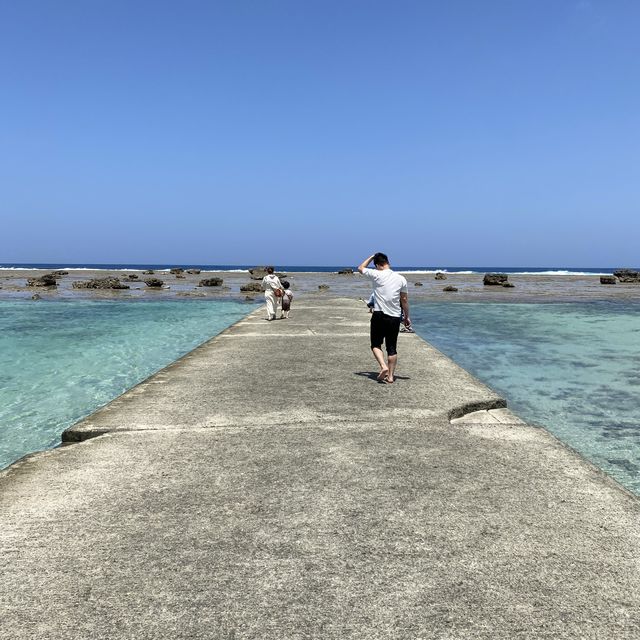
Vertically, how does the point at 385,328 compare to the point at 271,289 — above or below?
below

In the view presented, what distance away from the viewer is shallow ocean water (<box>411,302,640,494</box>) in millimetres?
6816

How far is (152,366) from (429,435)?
8.50 meters

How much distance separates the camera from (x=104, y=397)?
928cm

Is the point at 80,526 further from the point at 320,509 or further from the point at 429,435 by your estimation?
the point at 429,435

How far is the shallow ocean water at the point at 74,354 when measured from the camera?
308 inches

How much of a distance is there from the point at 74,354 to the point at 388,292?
9.22 metres

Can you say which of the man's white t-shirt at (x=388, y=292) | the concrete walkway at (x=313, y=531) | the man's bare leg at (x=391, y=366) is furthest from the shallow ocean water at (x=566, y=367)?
the man's white t-shirt at (x=388, y=292)

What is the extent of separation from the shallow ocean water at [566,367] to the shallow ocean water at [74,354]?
21.8ft

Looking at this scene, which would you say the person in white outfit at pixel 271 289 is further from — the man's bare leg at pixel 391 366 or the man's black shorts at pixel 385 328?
the man's bare leg at pixel 391 366

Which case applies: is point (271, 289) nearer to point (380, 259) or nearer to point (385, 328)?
point (380, 259)

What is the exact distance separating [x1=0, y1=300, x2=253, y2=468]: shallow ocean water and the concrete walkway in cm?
262

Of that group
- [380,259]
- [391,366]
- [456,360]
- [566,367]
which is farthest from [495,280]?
[391,366]

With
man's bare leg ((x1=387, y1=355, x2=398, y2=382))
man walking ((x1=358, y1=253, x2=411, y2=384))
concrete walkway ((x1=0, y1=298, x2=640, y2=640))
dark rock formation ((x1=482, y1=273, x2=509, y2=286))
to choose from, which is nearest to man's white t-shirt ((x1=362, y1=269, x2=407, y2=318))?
man walking ((x1=358, y1=253, x2=411, y2=384))

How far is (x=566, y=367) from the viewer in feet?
38.3
